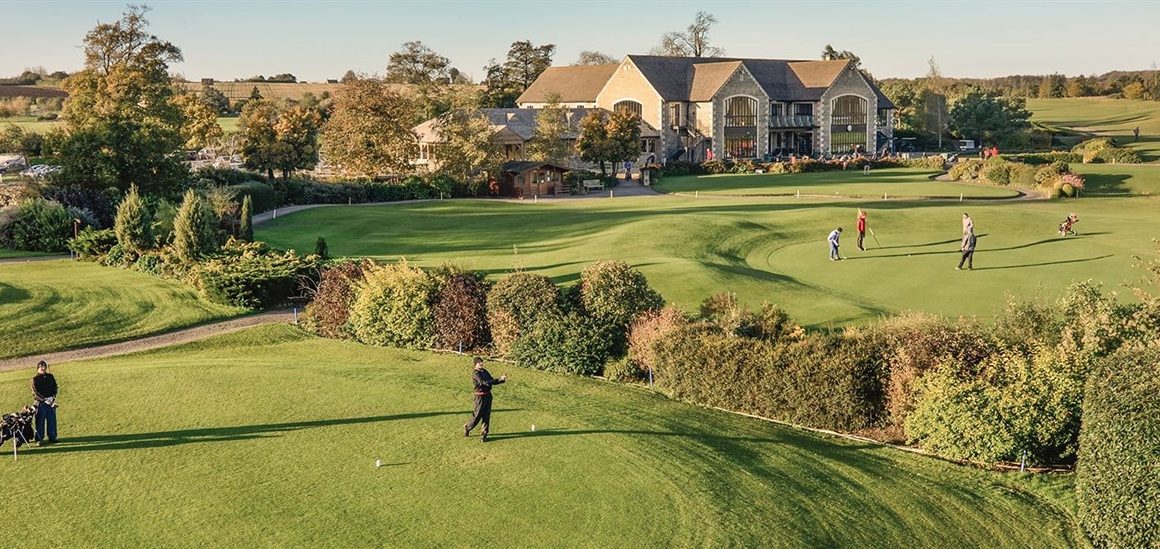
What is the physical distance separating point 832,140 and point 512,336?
84.9 metres

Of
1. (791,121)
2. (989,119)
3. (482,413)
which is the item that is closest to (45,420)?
(482,413)

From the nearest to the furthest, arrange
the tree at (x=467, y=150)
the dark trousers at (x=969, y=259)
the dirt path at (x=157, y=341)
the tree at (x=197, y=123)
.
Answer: the dirt path at (x=157, y=341) < the dark trousers at (x=969, y=259) < the tree at (x=467, y=150) < the tree at (x=197, y=123)

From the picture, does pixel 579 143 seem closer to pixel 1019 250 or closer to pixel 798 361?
pixel 1019 250

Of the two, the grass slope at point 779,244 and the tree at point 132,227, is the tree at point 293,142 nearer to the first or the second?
the grass slope at point 779,244

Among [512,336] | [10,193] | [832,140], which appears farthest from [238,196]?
[832,140]

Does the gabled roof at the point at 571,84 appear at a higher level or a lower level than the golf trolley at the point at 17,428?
higher

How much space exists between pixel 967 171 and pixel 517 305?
58777 mm

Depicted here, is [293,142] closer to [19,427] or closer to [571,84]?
[571,84]

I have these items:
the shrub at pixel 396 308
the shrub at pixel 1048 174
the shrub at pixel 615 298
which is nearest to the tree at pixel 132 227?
the shrub at pixel 396 308

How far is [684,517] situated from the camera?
12.7m

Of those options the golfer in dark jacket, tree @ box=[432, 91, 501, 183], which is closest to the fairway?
tree @ box=[432, 91, 501, 183]

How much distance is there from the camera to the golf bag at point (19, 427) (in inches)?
582

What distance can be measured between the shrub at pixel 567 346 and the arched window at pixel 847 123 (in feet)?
277

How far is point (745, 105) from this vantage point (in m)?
95.8
